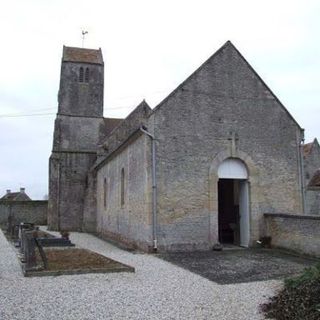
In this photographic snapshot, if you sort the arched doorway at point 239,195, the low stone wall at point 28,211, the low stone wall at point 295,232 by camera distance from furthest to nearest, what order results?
the low stone wall at point 28,211 < the arched doorway at point 239,195 < the low stone wall at point 295,232

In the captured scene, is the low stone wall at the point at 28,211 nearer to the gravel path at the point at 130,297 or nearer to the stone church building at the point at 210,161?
the stone church building at the point at 210,161

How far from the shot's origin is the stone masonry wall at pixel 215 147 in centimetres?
1580

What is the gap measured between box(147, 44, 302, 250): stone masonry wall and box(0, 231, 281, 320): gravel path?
4.76 m

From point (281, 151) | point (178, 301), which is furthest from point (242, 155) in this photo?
point (178, 301)

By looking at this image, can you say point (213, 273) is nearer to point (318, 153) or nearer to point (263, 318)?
point (263, 318)

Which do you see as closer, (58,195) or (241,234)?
(241,234)

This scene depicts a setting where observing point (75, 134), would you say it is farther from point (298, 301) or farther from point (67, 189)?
point (298, 301)

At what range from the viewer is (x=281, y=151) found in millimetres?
17719

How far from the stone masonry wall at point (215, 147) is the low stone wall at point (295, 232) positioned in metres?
0.75

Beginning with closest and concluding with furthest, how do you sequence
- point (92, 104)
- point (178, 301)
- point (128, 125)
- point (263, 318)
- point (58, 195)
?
point (263, 318), point (178, 301), point (128, 125), point (58, 195), point (92, 104)

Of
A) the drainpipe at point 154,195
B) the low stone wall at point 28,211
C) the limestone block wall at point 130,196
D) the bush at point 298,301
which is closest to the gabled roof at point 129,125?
the limestone block wall at point 130,196

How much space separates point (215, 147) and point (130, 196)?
4.66 meters

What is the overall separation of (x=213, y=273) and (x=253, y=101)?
352 inches

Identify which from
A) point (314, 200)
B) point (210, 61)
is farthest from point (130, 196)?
point (314, 200)
